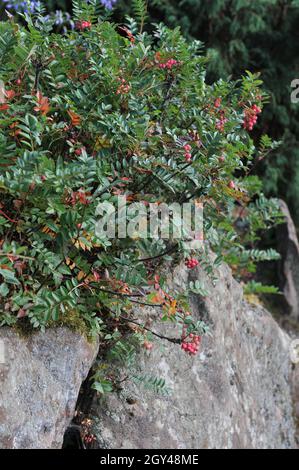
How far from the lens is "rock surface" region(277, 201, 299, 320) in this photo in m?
4.65

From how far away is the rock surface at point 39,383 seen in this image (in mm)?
1932

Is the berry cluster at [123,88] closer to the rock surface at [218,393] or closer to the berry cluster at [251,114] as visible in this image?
the berry cluster at [251,114]

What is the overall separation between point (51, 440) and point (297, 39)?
3.98 meters

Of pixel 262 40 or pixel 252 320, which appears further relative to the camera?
pixel 262 40

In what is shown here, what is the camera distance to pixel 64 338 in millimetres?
2164

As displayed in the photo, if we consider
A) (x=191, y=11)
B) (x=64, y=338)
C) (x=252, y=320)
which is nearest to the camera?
(x=64, y=338)

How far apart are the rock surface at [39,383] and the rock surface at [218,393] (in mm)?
288

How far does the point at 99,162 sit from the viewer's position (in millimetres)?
2168

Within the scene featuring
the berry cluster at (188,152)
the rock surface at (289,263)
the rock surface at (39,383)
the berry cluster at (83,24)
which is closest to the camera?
the rock surface at (39,383)

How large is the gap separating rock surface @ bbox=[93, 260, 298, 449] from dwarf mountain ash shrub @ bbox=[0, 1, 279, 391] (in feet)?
0.62

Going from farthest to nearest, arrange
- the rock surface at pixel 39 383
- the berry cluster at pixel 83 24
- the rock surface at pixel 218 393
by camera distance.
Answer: the berry cluster at pixel 83 24
the rock surface at pixel 218 393
the rock surface at pixel 39 383

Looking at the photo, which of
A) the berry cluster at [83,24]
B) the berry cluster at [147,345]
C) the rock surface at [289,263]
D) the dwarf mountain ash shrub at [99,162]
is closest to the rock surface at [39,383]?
the dwarf mountain ash shrub at [99,162]
